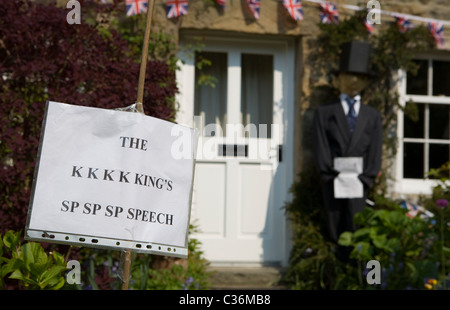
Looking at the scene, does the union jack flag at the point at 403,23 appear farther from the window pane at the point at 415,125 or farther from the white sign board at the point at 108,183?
the white sign board at the point at 108,183

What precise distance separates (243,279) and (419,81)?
264 centimetres

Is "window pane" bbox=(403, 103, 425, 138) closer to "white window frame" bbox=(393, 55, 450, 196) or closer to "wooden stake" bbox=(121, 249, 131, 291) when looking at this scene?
"white window frame" bbox=(393, 55, 450, 196)

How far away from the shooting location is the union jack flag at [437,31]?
611cm

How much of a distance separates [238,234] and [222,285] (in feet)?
1.79

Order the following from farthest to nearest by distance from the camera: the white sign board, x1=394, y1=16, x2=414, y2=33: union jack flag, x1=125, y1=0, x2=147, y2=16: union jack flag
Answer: x1=394, y1=16, x2=414, y2=33: union jack flag < x1=125, y1=0, x2=147, y2=16: union jack flag < the white sign board

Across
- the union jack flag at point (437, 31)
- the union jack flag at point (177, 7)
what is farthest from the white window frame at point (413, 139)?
the union jack flag at point (177, 7)

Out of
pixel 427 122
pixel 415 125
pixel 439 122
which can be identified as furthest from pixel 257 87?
pixel 439 122

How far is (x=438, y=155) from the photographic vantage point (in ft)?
20.8

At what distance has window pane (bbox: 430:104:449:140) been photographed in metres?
6.35

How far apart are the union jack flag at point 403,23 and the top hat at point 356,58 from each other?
20.4 inches

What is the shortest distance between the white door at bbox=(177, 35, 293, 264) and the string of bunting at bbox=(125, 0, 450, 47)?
42cm

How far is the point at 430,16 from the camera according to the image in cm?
626

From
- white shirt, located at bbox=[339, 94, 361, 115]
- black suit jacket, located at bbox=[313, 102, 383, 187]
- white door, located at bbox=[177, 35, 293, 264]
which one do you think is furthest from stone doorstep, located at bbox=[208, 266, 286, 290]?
white shirt, located at bbox=[339, 94, 361, 115]

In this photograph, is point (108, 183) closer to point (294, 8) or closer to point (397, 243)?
point (397, 243)
